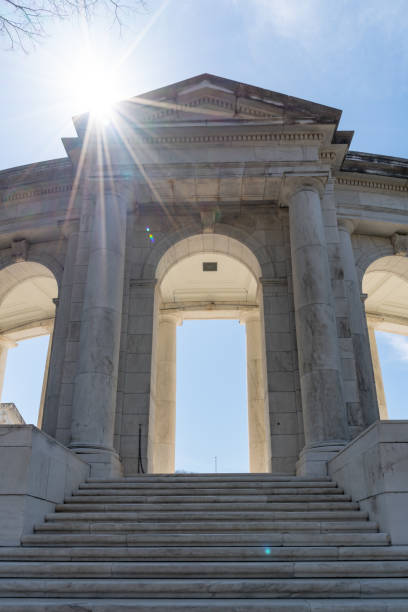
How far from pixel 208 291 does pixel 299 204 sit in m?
14.4

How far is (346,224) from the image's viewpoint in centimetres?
2617

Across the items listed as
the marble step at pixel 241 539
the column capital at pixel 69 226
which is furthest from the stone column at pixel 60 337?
the marble step at pixel 241 539

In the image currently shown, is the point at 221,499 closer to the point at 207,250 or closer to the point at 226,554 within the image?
the point at 226,554

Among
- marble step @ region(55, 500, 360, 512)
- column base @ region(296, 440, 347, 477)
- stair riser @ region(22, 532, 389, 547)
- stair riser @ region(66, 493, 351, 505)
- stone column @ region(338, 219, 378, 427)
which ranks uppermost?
stone column @ region(338, 219, 378, 427)

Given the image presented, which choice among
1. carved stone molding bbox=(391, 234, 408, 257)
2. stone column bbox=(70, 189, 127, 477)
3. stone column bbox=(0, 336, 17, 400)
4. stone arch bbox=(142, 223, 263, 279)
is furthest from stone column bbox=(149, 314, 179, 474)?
carved stone molding bbox=(391, 234, 408, 257)

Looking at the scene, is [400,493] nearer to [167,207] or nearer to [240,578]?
[240,578]

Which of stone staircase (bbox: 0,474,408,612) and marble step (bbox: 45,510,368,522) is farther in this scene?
marble step (bbox: 45,510,368,522)

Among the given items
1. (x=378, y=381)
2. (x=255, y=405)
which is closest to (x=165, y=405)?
(x=255, y=405)

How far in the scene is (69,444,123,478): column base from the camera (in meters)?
18.1

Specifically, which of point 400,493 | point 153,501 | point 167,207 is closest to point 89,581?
point 153,501

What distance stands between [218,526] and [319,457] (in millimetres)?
6910

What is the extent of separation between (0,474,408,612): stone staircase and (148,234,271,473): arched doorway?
13420mm

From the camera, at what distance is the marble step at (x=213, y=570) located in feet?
32.2

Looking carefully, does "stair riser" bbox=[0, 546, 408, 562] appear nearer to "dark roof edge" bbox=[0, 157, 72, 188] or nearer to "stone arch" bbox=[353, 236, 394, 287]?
"stone arch" bbox=[353, 236, 394, 287]
